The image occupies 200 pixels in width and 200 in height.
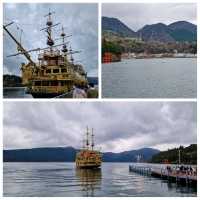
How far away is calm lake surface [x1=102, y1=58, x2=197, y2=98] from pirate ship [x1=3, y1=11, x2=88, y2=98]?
28cm

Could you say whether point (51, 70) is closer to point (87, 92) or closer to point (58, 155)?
point (87, 92)

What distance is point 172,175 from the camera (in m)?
6.84

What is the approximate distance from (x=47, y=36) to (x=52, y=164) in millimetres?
1622

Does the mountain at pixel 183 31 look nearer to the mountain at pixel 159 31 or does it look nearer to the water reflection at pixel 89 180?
the mountain at pixel 159 31

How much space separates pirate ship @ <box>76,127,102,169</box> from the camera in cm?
547

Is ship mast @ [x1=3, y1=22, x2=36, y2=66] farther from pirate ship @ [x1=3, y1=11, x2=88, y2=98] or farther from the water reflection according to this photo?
the water reflection

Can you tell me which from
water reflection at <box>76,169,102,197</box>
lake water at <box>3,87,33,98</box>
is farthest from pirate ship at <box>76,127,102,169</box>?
lake water at <box>3,87,33,98</box>

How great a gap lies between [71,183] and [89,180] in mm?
224

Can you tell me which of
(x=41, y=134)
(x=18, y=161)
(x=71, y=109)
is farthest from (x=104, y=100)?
(x=18, y=161)

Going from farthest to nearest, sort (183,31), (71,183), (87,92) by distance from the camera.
A: (71,183)
(87,92)
(183,31)

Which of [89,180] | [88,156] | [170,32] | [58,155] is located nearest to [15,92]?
[58,155]

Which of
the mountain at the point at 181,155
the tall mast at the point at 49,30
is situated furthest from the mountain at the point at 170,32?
the mountain at the point at 181,155

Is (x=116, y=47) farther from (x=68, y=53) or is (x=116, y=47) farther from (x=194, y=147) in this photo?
(x=194, y=147)

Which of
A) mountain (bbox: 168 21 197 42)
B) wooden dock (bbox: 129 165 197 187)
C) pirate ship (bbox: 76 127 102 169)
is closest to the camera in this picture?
mountain (bbox: 168 21 197 42)
